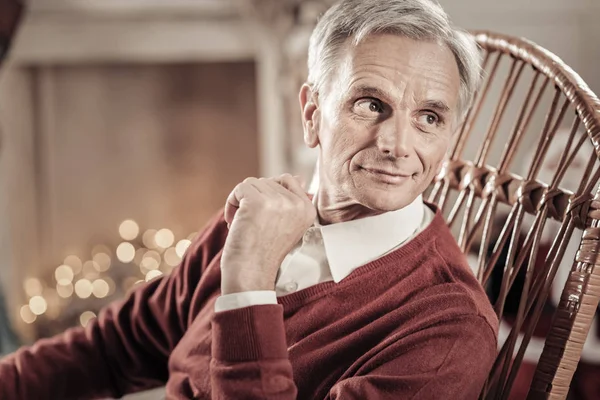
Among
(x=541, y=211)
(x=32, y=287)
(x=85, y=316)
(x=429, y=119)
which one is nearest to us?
(x=429, y=119)

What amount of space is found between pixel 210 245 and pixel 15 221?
8.80 ft

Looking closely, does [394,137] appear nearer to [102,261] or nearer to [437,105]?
[437,105]

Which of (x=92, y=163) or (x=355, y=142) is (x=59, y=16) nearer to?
(x=92, y=163)

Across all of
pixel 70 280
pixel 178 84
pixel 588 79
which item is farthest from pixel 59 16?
pixel 588 79

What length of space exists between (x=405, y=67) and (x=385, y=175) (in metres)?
0.12

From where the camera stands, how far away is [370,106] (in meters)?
0.80

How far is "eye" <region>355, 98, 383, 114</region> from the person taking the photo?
795 millimetres

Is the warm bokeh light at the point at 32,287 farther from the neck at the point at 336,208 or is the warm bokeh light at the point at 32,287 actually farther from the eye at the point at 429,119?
the eye at the point at 429,119

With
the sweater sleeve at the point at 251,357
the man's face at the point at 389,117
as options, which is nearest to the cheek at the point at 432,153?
the man's face at the point at 389,117

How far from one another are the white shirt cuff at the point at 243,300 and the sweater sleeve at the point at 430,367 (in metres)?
0.12

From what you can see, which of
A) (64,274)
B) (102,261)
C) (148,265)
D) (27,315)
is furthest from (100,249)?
(27,315)

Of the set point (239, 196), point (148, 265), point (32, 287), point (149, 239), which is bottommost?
point (32, 287)

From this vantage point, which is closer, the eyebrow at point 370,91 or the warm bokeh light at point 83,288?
the eyebrow at point 370,91

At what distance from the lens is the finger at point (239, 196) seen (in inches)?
31.4
